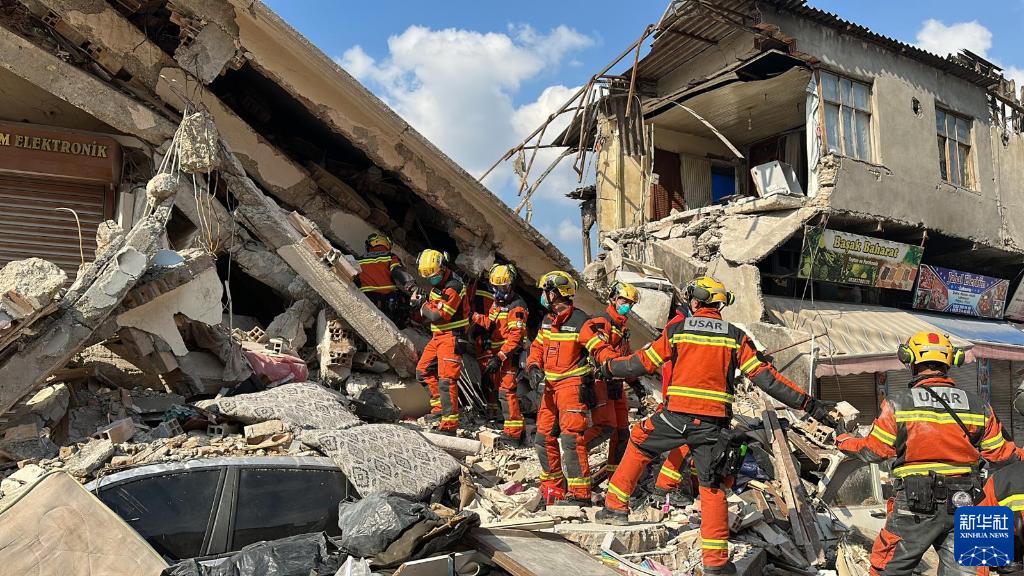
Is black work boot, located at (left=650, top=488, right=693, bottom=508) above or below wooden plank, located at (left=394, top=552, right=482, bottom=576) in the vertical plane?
below

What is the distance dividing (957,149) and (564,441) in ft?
47.4

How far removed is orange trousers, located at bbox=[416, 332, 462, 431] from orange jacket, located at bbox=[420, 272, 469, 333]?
0.12 metres

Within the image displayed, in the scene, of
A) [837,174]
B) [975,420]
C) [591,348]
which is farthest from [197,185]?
[837,174]

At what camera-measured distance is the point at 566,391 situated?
6383mm

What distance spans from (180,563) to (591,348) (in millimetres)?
3790

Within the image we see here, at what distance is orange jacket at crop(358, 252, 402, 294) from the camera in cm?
859

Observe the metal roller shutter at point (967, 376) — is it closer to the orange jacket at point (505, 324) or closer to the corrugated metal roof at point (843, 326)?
the corrugated metal roof at point (843, 326)

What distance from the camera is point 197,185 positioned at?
7.36m

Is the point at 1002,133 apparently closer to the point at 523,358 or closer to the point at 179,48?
the point at 523,358

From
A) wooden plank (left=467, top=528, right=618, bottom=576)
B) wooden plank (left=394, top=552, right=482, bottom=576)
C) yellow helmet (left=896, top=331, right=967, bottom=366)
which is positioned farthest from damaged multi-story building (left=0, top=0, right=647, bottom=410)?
yellow helmet (left=896, top=331, right=967, bottom=366)

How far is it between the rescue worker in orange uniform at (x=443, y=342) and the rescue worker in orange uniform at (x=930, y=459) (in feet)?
13.3

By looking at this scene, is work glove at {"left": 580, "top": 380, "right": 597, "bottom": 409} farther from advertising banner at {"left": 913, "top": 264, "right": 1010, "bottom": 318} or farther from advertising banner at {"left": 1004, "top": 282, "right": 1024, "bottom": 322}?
advertising banner at {"left": 1004, "top": 282, "right": 1024, "bottom": 322}

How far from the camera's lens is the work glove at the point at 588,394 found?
6370 millimetres

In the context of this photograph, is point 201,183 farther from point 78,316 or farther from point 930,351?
point 930,351
